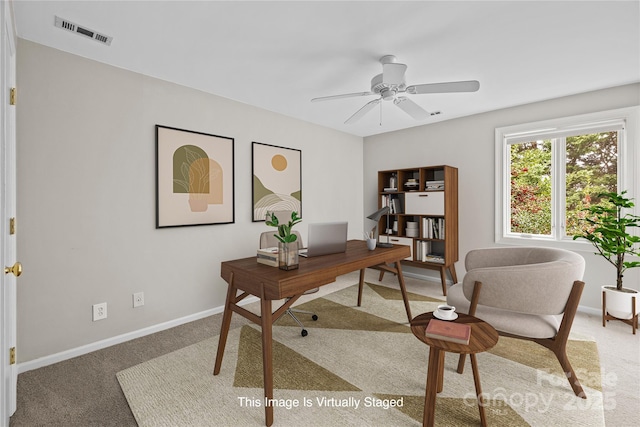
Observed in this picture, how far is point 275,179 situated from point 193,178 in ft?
3.51

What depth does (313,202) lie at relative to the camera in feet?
14.4

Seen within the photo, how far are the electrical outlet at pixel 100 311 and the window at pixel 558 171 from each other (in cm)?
434

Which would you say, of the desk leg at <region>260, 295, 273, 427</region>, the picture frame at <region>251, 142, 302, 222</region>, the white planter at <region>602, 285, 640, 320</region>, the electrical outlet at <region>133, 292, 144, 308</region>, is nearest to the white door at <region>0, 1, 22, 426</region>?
the electrical outlet at <region>133, 292, 144, 308</region>

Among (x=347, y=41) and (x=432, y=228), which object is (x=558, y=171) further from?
(x=347, y=41)

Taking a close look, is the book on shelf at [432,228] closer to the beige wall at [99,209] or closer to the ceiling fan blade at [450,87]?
the ceiling fan blade at [450,87]

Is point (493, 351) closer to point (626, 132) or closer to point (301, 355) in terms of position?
point (301, 355)

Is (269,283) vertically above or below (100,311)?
above

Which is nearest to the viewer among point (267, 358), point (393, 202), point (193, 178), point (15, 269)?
point (15, 269)

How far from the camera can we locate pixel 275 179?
379 cm

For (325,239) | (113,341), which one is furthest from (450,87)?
(113,341)

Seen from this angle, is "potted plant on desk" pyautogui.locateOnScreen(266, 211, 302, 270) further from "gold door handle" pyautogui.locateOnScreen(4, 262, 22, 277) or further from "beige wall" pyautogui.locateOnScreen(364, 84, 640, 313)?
"beige wall" pyautogui.locateOnScreen(364, 84, 640, 313)

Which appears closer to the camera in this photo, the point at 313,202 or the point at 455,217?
the point at 455,217

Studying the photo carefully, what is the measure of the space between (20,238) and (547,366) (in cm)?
387

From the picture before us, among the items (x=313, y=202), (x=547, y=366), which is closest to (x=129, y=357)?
(x=313, y=202)
